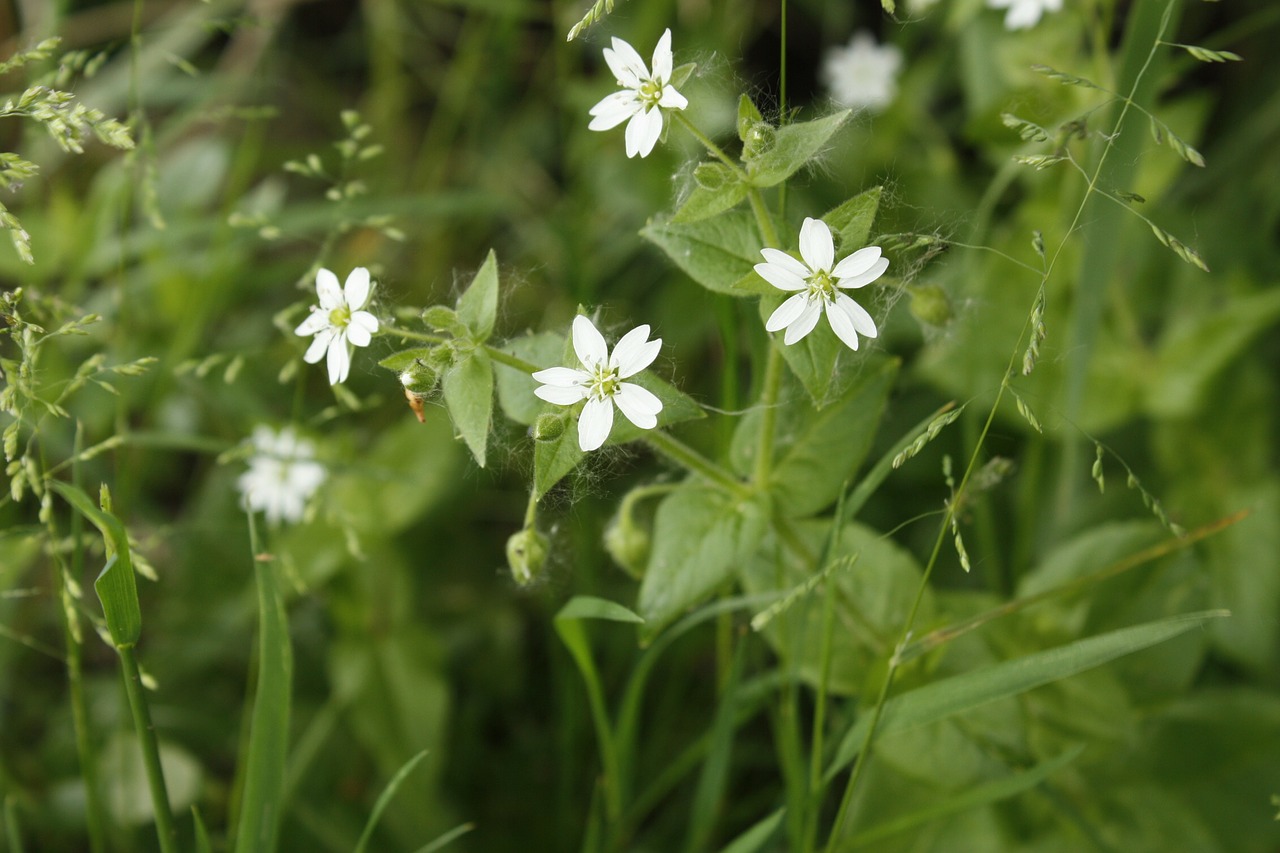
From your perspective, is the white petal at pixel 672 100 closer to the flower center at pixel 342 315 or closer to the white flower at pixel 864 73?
the flower center at pixel 342 315

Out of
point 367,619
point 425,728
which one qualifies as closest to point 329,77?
point 367,619

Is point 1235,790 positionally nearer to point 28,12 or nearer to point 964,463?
point 964,463

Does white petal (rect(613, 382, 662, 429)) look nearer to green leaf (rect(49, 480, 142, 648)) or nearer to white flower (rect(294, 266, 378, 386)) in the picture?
white flower (rect(294, 266, 378, 386))

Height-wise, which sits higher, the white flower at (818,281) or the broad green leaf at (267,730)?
the white flower at (818,281)

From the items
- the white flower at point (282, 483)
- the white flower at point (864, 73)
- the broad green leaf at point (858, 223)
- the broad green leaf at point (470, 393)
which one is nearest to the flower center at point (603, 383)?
the broad green leaf at point (470, 393)

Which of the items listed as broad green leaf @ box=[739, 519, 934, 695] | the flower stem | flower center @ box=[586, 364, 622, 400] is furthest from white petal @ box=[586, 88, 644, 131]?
broad green leaf @ box=[739, 519, 934, 695]

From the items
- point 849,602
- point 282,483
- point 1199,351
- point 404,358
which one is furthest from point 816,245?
point 282,483

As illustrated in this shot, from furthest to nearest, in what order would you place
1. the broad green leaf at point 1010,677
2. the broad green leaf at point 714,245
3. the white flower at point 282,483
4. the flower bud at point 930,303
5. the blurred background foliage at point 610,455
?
the white flower at point 282,483 < the blurred background foliage at point 610,455 < the flower bud at point 930,303 < the broad green leaf at point 714,245 < the broad green leaf at point 1010,677
